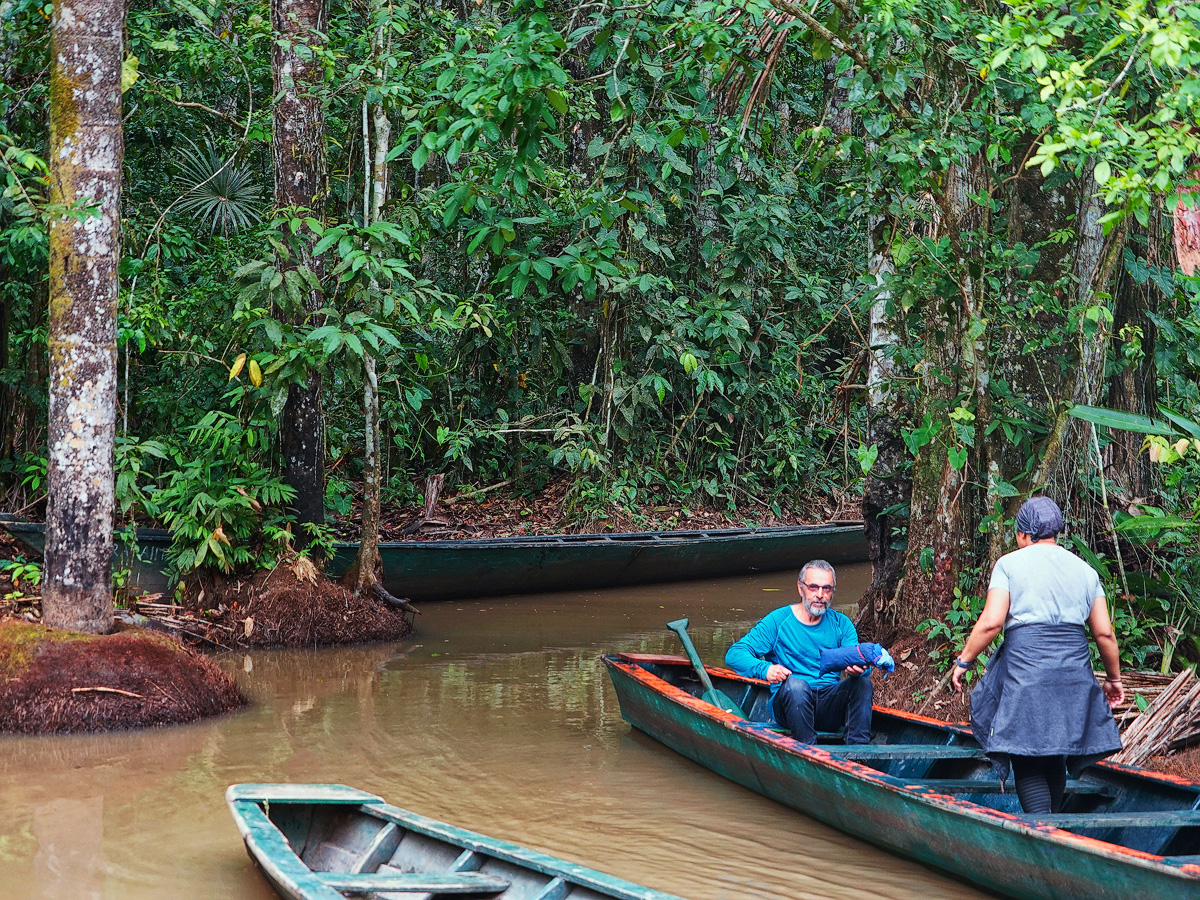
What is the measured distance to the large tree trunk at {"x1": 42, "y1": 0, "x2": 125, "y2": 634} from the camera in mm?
6480

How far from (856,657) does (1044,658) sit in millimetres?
1236

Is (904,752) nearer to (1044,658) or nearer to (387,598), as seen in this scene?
(1044,658)

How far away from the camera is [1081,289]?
6461 mm

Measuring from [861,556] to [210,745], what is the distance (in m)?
9.96

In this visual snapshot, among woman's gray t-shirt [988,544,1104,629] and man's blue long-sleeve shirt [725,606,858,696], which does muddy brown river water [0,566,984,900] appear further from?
woman's gray t-shirt [988,544,1104,629]

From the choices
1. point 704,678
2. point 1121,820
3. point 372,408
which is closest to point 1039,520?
point 1121,820

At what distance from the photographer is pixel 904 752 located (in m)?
4.91

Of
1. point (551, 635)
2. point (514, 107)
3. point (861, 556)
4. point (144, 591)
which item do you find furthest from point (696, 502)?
point (514, 107)

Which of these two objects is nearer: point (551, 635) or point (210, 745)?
point (210, 745)

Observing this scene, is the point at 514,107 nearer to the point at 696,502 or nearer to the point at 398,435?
the point at 398,435

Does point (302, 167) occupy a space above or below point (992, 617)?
above

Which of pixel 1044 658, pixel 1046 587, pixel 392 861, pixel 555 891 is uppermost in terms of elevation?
pixel 1046 587

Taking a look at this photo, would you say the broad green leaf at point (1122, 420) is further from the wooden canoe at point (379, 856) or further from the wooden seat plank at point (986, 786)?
the wooden canoe at point (379, 856)

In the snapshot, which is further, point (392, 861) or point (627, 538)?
point (627, 538)
